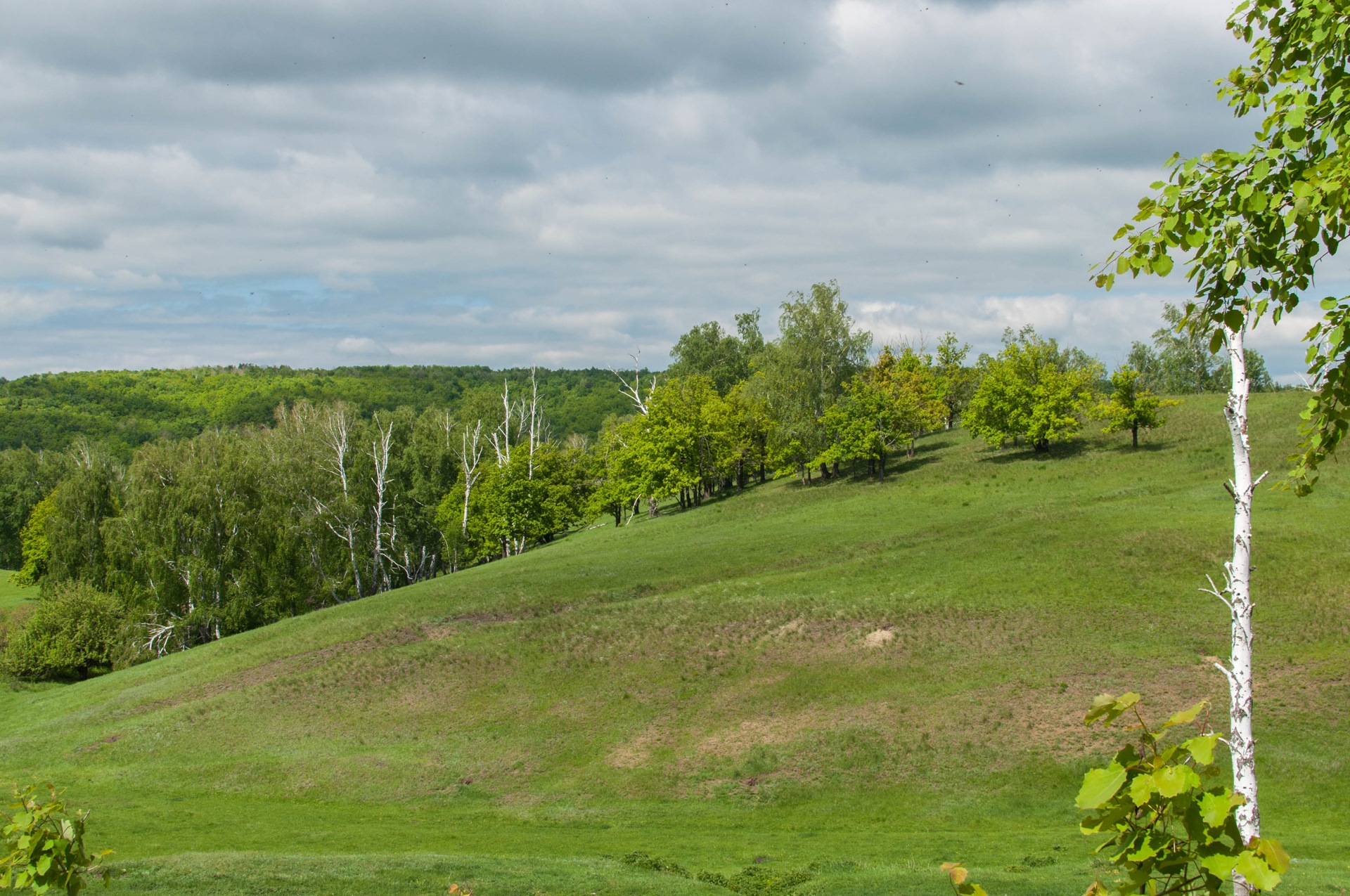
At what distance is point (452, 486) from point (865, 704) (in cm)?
6841

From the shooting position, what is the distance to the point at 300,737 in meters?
35.4

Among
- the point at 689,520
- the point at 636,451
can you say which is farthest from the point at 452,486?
the point at 689,520

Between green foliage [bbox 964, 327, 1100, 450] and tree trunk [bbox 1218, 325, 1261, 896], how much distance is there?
226ft

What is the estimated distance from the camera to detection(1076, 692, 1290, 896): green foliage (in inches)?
119

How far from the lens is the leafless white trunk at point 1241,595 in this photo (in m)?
7.43

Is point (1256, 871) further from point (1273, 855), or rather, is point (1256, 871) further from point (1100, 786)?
point (1100, 786)

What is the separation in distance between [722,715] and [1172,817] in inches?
1223

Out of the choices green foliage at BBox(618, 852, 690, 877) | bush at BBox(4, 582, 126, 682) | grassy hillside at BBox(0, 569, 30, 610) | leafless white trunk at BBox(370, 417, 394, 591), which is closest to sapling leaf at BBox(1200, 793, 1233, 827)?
green foliage at BBox(618, 852, 690, 877)

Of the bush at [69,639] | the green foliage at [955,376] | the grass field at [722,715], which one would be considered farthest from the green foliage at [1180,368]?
the bush at [69,639]

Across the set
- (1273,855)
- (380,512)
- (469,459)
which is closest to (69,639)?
(380,512)

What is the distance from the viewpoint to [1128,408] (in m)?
71.3

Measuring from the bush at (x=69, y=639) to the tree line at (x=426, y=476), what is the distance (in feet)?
0.52

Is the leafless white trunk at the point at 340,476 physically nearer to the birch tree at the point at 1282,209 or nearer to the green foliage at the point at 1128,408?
the green foliage at the point at 1128,408

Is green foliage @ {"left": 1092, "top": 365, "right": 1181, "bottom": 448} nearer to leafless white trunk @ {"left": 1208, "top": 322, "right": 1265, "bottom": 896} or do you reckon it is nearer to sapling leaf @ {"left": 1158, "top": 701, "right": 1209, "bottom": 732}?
leafless white trunk @ {"left": 1208, "top": 322, "right": 1265, "bottom": 896}
